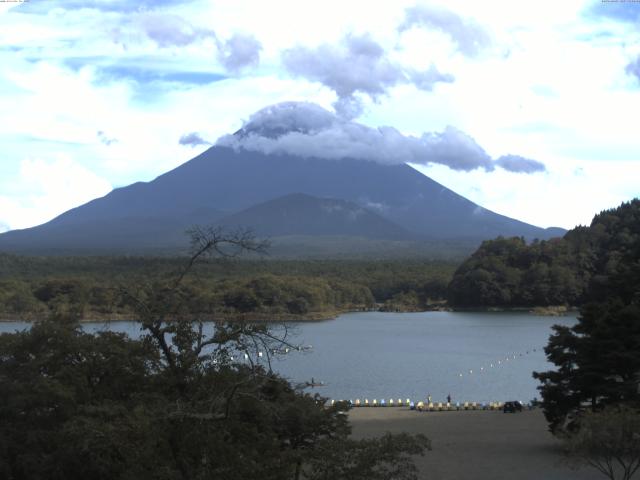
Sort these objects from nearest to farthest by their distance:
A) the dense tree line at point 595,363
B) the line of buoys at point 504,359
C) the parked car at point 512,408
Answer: the dense tree line at point 595,363
the parked car at point 512,408
the line of buoys at point 504,359

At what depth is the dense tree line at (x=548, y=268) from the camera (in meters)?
72.0

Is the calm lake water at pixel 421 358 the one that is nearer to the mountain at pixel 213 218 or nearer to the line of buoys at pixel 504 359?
the line of buoys at pixel 504 359

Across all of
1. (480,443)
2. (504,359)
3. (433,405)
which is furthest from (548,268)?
(480,443)

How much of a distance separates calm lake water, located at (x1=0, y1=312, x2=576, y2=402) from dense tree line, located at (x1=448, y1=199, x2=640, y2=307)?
32.1 feet

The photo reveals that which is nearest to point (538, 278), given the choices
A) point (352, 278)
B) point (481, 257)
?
point (481, 257)

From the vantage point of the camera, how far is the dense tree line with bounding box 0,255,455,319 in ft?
186

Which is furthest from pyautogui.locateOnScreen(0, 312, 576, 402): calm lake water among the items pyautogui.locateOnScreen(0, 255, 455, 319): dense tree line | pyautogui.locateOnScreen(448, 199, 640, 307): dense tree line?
pyautogui.locateOnScreen(448, 199, 640, 307): dense tree line

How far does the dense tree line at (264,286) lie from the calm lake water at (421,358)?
9.82ft

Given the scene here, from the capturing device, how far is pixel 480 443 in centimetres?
1839

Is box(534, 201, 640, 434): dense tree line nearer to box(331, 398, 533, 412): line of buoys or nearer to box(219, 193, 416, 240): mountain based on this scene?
box(331, 398, 533, 412): line of buoys

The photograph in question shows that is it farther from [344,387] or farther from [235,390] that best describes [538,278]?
[235,390]

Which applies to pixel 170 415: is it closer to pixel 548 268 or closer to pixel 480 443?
pixel 480 443

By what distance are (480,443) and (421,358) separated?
68.7 feet

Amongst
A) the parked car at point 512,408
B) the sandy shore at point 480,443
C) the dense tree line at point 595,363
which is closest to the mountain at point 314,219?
the parked car at point 512,408
